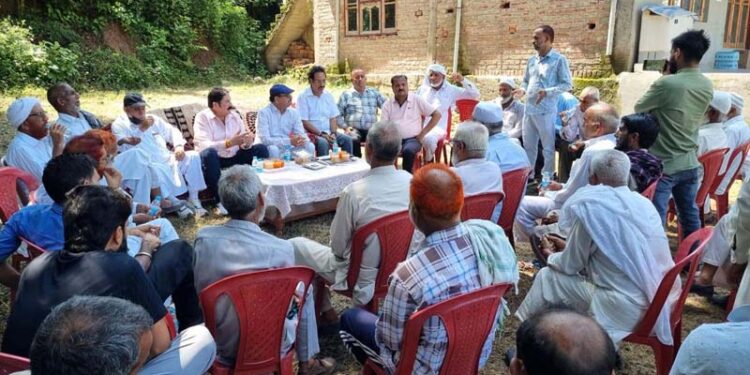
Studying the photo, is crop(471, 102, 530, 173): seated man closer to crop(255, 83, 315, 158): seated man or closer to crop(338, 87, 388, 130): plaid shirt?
crop(255, 83, 315, 158): seated man

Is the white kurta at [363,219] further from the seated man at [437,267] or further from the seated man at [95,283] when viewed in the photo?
the seated man at [95,283]

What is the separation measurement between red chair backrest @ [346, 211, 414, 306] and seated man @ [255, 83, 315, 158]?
3273 millimetres

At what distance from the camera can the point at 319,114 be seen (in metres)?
6.64

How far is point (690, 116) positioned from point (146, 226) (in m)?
3.76

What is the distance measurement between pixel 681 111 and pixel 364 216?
97.6 inches

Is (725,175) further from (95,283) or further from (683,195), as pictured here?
(95,283)

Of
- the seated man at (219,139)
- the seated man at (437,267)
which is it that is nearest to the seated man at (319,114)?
the seated man at (219,139)

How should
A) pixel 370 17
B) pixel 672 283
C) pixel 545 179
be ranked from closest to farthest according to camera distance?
pixel 672 283 < pixel 545 179 < pixel 370 17

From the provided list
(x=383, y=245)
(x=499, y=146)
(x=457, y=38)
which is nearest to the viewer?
(x=383, y=245)

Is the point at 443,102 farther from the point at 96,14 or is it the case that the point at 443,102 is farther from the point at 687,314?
the point at 96,14

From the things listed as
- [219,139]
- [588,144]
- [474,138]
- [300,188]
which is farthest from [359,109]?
[474,138]

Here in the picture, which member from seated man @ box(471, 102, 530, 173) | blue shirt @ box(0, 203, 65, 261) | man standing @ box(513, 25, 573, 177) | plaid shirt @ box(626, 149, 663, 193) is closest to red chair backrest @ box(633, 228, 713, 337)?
plaid shirt @ box(626, 149, 663, 193)

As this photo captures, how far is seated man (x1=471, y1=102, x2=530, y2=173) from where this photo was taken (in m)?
4.07

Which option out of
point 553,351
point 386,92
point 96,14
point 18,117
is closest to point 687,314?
point 553,351
